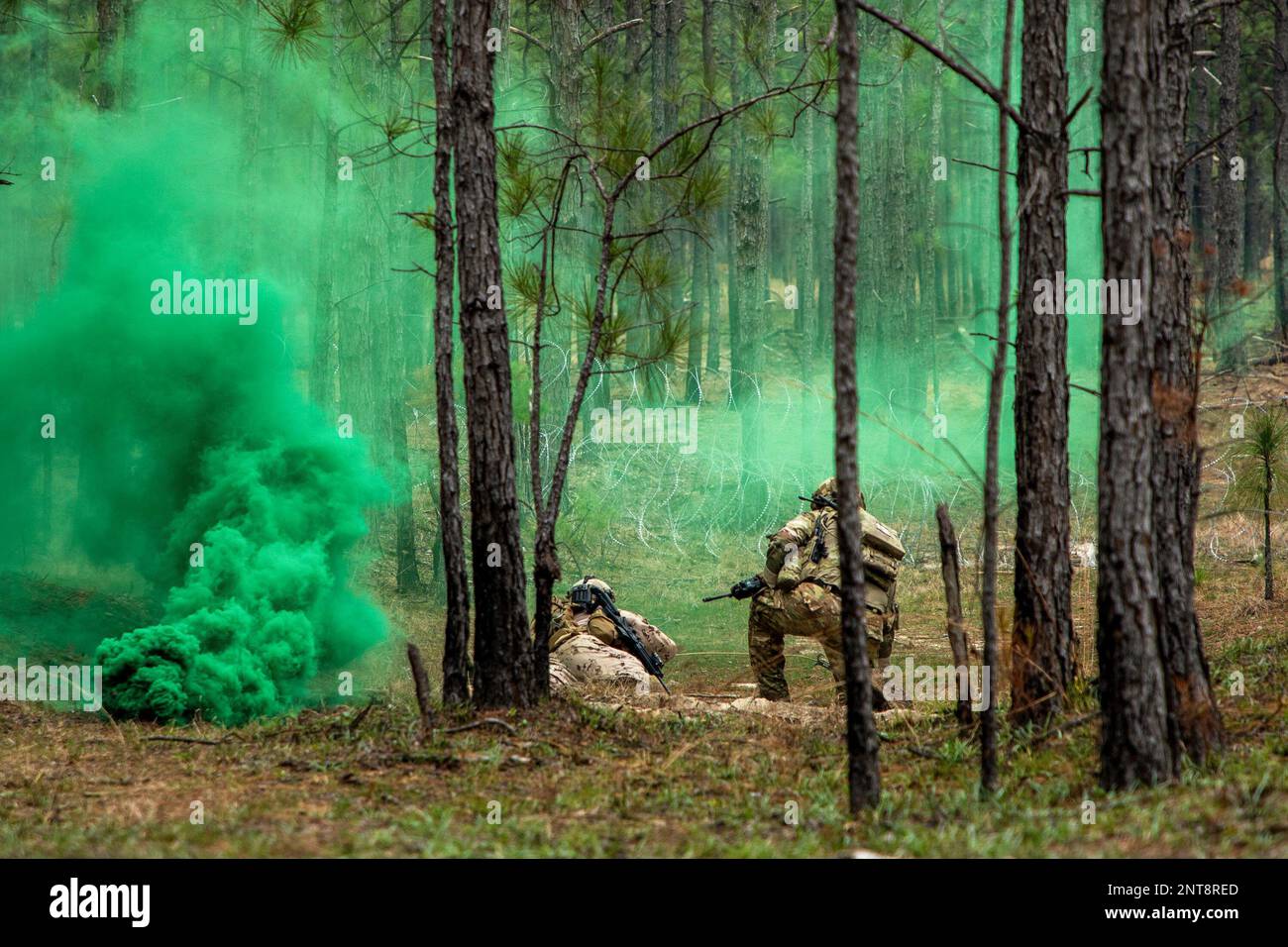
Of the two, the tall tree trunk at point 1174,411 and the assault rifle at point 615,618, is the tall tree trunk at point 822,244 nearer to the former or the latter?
the assault rifle at point 615,618

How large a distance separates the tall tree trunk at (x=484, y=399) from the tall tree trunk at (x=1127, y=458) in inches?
142

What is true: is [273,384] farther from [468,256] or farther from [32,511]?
[32,511]

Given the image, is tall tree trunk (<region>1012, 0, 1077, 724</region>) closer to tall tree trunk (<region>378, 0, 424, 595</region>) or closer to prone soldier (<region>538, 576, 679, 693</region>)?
prone soldier (<region>538, 576, 679, 693</region>)

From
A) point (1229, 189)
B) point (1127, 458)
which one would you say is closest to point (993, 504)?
point (1127, 458)

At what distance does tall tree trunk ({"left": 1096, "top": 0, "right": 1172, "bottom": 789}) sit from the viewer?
5082mm

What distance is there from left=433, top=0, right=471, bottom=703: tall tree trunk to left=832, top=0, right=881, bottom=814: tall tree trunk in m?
2.97

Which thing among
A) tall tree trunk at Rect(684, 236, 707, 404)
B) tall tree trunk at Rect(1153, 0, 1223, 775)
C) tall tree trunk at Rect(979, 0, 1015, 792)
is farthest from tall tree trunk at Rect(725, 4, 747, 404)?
tall tree trunk at Rect(979, 0, 1015, 792)

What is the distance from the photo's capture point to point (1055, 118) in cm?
681

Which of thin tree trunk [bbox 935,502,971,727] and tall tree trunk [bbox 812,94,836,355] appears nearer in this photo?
thin tree trunk [bbox 935,502,971,727]

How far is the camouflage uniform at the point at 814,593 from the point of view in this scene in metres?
9.86

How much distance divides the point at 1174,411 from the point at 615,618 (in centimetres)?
550

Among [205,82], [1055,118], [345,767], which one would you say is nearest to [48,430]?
[345,767]

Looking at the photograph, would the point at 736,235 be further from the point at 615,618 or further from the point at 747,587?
the point at 615,618

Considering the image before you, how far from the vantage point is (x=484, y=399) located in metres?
7.46
